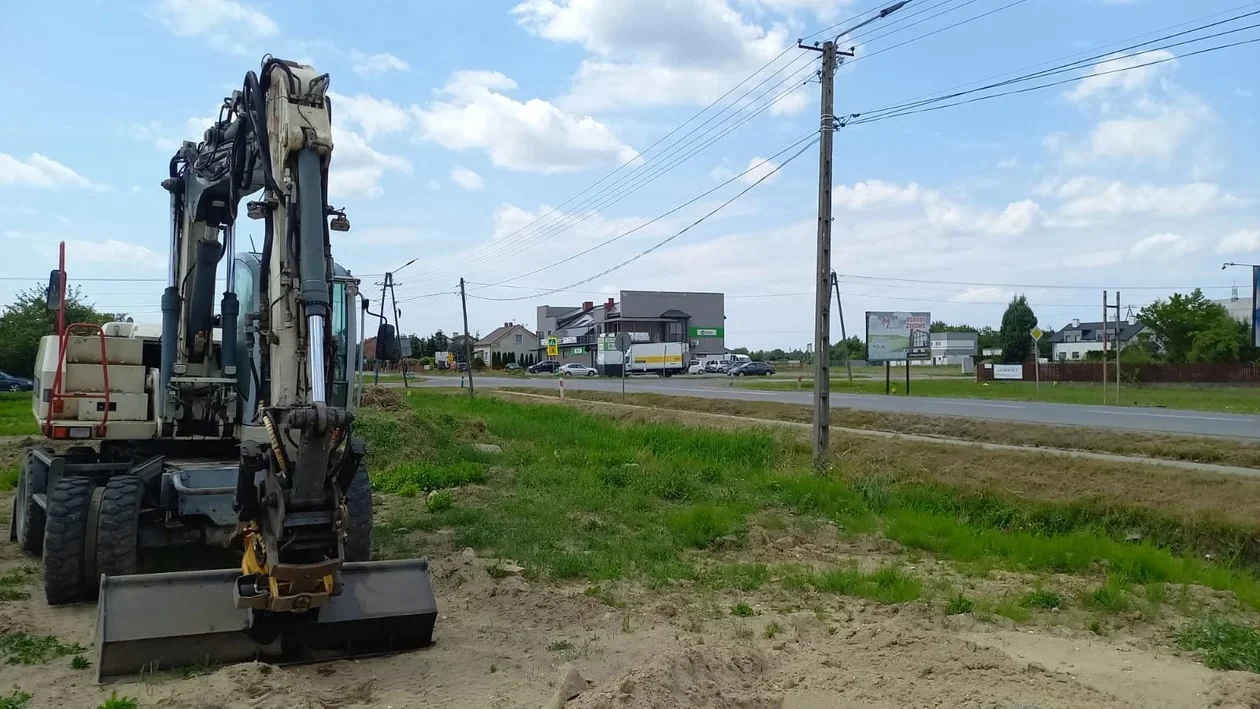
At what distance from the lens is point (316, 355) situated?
630cm

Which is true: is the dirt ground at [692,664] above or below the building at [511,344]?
below

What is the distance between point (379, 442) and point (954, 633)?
1437 centimetres

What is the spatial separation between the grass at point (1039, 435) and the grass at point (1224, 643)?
1008 cm

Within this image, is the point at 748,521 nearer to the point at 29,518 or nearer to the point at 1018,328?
the point at 29,518

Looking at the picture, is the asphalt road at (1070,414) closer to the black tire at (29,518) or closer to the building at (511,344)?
the black tire at (29,518)

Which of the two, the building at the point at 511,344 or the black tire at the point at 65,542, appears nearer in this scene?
the black tire at the point at 65,542

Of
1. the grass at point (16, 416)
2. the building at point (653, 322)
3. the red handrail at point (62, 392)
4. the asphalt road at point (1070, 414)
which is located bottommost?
the grass at point (16, 416)

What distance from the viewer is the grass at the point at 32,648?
6.79 meters

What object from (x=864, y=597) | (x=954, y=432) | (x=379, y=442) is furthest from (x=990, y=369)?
(x=864, y=597)

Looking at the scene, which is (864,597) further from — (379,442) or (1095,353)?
(1095,353)

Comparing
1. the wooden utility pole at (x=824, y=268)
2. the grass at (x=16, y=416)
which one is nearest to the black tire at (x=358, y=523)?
the wooden utility pole at (x=824, y=268)

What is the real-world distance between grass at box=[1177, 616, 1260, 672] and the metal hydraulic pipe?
21.0ft

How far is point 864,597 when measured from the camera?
873cm

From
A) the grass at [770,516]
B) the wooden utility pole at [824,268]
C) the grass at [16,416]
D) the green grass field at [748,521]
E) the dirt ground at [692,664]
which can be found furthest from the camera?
the grass at [16,416]
